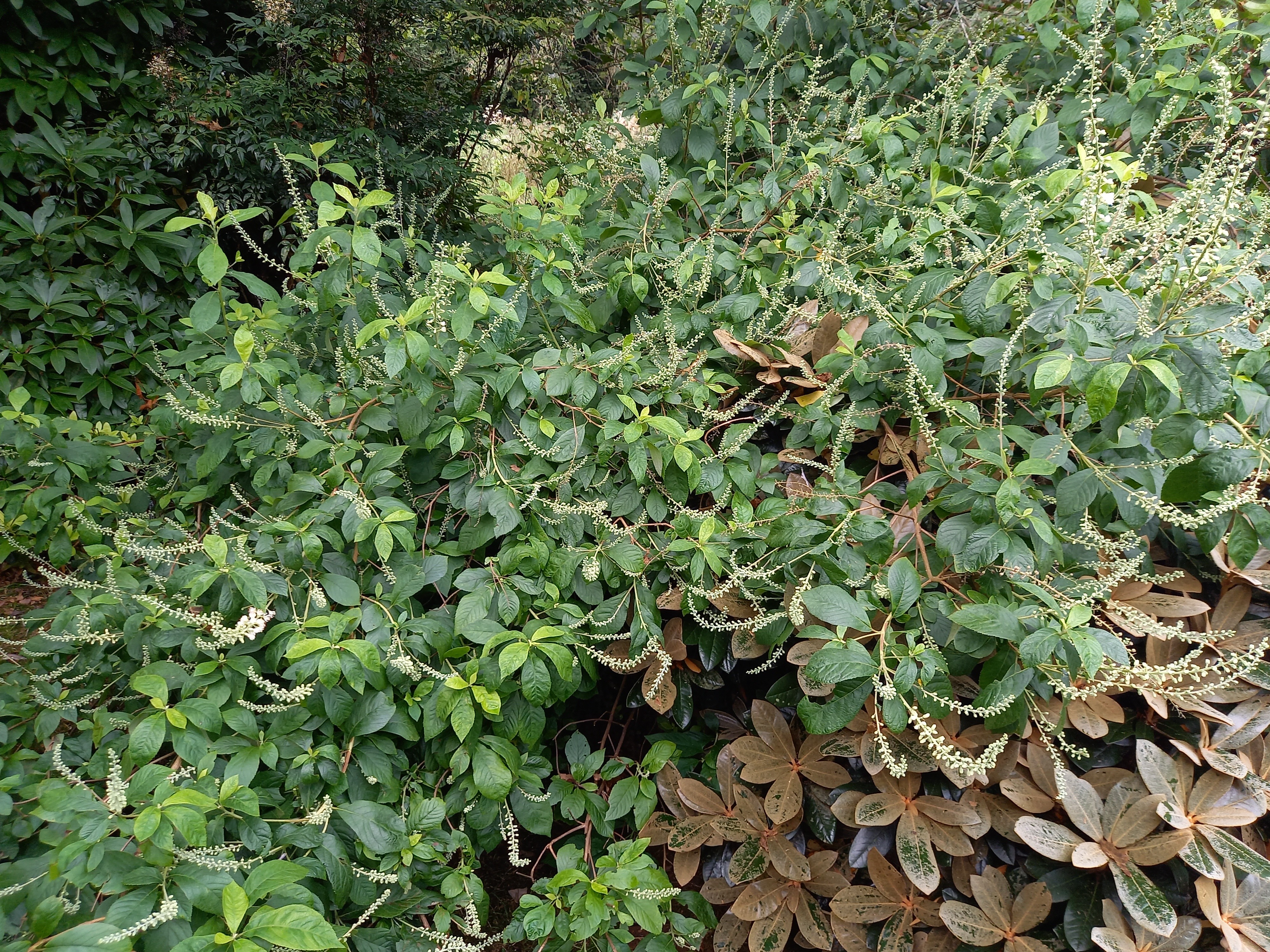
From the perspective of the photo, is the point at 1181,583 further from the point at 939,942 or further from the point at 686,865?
the point at 686,865

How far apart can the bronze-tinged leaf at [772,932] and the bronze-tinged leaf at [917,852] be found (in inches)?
12.3

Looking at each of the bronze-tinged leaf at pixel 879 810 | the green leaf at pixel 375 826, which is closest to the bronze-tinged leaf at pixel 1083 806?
the bronze-tinged leaf at pixel 879 810

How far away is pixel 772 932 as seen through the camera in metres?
1.76

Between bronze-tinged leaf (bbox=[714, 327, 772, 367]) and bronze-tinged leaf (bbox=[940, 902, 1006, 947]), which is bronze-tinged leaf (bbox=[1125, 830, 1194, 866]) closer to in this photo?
bronze-tinged leaf (bbox=[940, 902, 1006, 947])

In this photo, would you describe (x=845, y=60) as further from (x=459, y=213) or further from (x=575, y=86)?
(x=575, y=86)

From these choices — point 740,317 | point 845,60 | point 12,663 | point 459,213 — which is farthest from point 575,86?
point 12,663

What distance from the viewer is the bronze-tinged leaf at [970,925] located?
158 centimetres

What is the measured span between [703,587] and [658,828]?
0.72 m

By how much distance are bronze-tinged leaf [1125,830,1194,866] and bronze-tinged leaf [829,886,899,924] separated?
52 centimetres

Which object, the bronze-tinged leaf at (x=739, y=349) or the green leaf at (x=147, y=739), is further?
the bronze-tinged leaf at (x=739, y=349)

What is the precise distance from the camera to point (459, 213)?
553 cm

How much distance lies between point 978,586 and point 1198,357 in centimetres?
64

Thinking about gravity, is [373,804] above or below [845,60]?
below

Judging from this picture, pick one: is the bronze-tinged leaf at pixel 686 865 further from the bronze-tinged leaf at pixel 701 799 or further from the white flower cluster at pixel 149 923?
the white flower cluster at pixel 149 923
